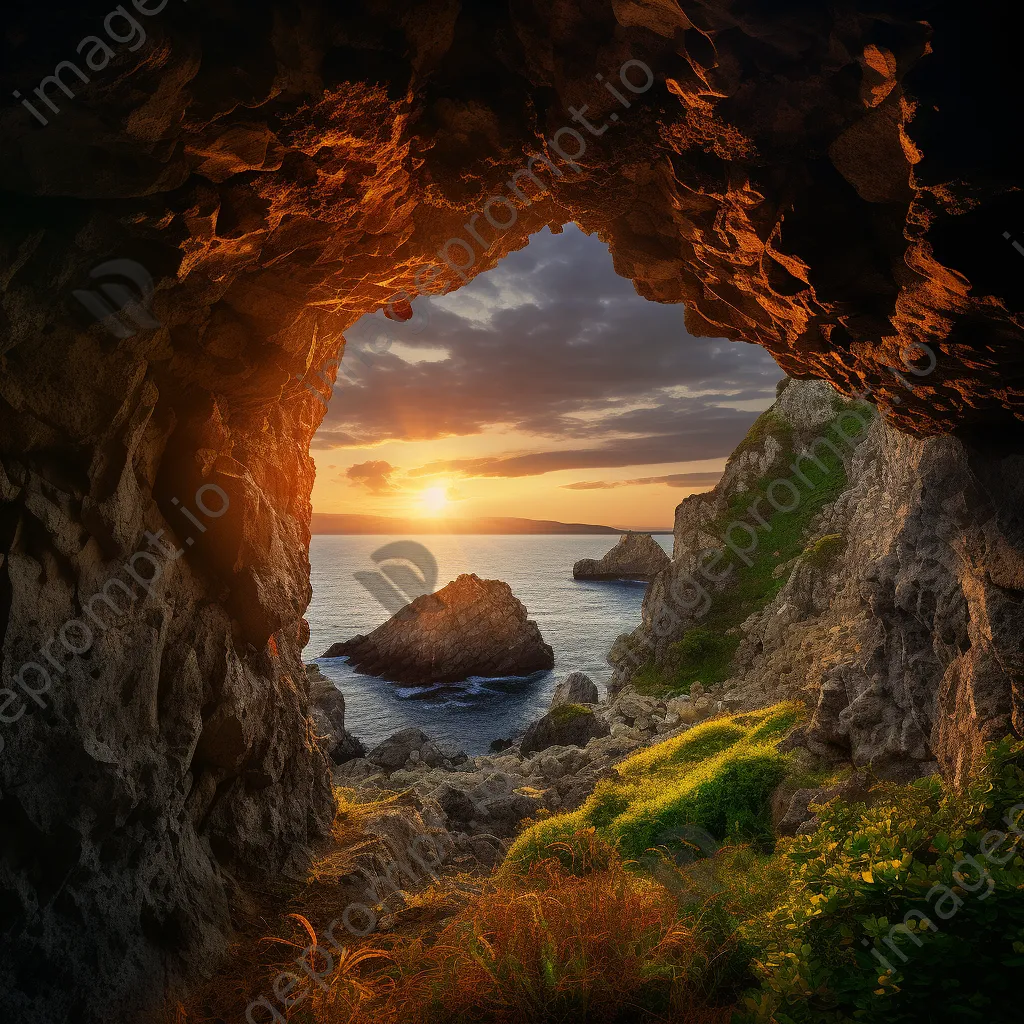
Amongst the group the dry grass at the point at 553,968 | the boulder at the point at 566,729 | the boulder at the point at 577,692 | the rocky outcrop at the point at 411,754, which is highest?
the dry grass at the point at 553,968

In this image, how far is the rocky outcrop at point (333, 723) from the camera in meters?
33.5

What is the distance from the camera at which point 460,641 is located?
6312 cm

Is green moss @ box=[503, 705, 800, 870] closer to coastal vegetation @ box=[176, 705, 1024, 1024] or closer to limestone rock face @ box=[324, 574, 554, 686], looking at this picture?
coastal vegetation @ box=[176, 705, 1024, 1024]

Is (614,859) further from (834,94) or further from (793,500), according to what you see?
(793,500)

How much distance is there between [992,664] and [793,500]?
109 ft

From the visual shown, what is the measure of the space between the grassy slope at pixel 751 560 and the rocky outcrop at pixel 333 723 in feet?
58.3

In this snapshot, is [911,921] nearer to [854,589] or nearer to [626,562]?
[854,589]

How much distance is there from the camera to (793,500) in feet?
129

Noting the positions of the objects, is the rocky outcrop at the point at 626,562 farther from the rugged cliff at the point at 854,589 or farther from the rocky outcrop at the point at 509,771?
the rocky outcrop at the point at 509,771

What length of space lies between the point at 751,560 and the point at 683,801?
26.5 metres

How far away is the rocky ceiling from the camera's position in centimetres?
528

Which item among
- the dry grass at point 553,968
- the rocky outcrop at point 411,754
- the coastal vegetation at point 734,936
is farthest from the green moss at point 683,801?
the rocky outcrop at point 411,754
